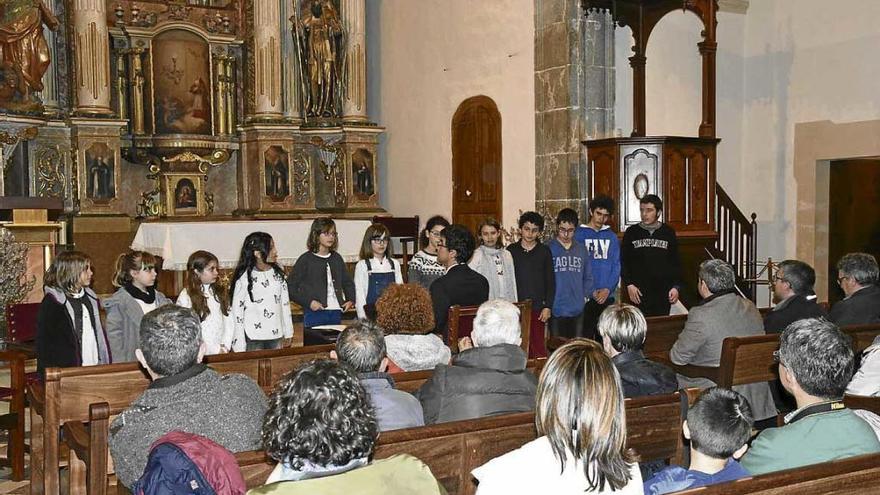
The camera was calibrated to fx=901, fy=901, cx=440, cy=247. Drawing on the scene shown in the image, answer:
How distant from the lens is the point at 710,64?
10.1 metres

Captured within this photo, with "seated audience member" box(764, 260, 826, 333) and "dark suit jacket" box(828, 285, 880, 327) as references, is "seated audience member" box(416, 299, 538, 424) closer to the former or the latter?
"seated audience member" box(764, 260, 826, 333)

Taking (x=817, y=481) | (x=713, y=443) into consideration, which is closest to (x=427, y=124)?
(x=713, y=443)

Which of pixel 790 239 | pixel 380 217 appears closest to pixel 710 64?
pixel 790 239

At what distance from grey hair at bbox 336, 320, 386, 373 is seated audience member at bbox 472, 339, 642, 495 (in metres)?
0.97

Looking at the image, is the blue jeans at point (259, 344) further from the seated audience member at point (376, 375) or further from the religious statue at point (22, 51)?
the religious statue at point (22, 51)

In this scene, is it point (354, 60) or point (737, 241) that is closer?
point (737, 241)

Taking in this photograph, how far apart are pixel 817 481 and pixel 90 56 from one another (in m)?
12.6

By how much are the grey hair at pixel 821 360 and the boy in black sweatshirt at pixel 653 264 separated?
14.2ft

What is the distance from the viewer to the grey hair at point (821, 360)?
10.1ft

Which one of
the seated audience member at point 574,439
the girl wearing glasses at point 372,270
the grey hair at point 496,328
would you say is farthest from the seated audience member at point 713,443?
the girl wearing glasses at point 372,270

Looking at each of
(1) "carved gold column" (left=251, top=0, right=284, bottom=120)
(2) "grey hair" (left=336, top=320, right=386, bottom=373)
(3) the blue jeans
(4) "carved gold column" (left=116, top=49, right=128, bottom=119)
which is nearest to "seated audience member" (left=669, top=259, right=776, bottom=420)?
(2) "grey hair" (left=336, top=320, right=386, bottom=373)

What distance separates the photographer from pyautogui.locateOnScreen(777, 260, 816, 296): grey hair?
5.36 meters

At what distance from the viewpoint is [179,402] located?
2.95 meters

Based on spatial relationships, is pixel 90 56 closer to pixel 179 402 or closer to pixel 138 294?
pixel 138 294
